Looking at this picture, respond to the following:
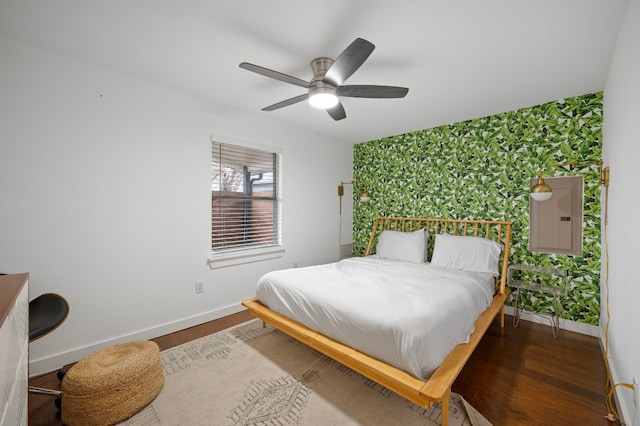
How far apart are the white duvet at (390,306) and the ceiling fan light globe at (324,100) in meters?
1.55

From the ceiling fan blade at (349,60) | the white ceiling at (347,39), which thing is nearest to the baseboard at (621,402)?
the white ceiling at (347,39)

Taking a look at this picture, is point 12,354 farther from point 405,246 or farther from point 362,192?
point 362,192

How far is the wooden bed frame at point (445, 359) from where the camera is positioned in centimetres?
148

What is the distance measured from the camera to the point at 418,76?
2.36 m

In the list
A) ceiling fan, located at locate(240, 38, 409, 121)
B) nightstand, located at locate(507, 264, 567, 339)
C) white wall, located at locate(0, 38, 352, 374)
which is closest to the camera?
ceiling fan, located at locate(240, 38, 409, 121)

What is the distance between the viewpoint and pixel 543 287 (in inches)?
106

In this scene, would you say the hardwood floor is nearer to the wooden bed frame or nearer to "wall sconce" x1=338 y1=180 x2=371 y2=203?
the wooden bed frame

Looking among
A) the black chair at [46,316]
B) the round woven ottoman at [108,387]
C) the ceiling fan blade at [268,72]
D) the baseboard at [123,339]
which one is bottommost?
the baseboard at [123,339]

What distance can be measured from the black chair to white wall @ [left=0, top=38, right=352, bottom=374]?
0.21 m

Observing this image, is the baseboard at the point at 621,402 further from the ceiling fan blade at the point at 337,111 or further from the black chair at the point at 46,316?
the black chair at the point at 46,316

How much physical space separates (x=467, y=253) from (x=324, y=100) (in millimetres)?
2411

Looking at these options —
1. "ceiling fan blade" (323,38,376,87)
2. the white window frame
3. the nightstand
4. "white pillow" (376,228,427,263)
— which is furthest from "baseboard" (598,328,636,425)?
the white window frame

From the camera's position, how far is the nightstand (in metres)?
2.64

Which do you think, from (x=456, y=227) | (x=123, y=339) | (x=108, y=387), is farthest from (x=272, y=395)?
(x=456, y=227)
